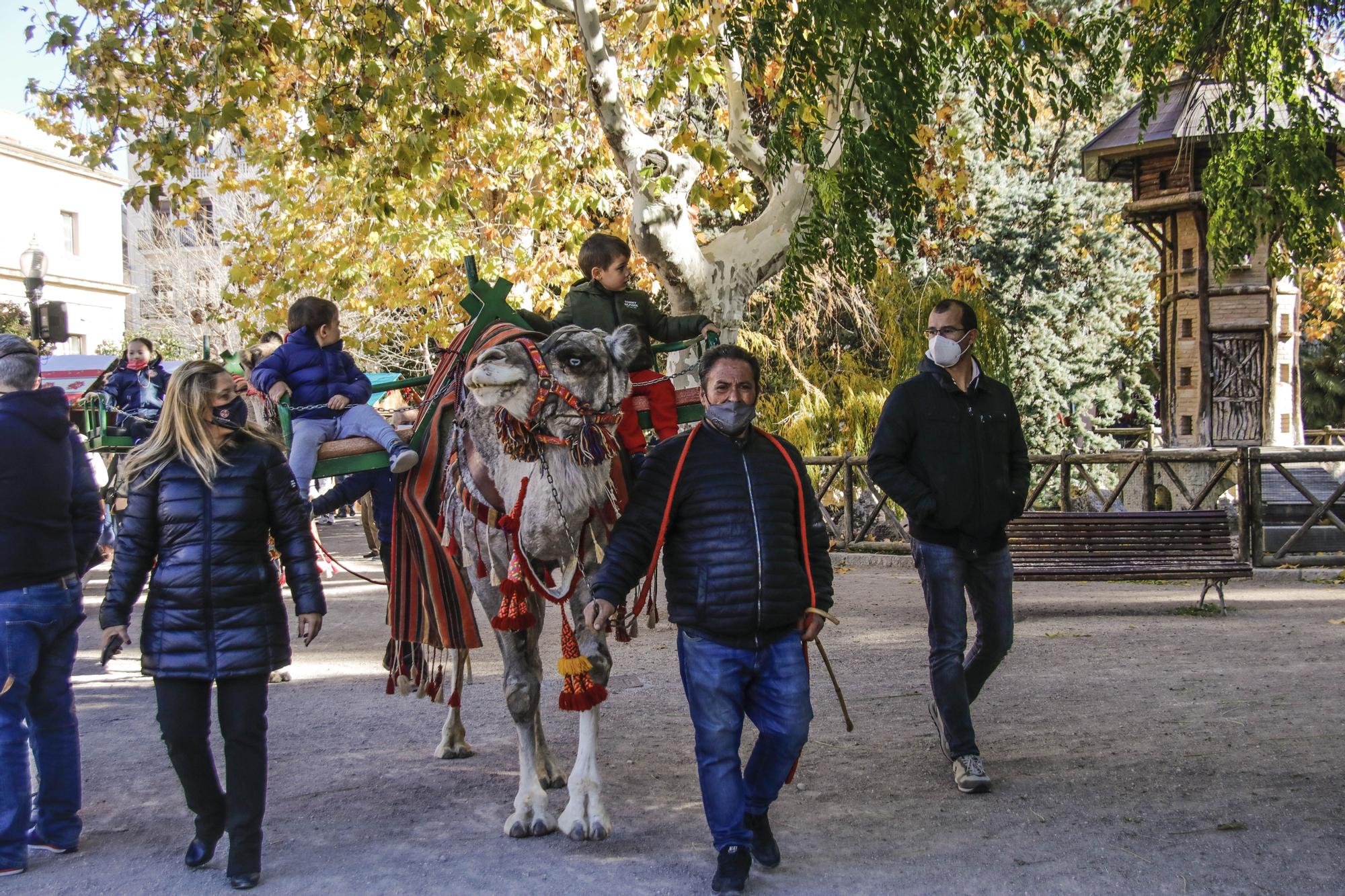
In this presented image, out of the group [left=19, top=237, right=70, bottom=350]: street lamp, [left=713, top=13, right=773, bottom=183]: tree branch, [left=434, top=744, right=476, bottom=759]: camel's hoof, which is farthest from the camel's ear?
[left=19, top=237, right=70, bottom=350]: street lamp

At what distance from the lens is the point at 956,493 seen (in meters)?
5.86

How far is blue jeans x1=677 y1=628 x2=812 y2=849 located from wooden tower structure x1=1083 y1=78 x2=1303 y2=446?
16789 mm

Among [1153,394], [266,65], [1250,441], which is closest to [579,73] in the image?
[266,65]

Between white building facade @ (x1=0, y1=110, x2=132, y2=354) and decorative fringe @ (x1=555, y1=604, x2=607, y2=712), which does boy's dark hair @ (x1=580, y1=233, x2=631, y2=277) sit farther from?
white building facade @ (x1=0, y1=110, x2=132, y2=354)

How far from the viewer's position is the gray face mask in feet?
15.8

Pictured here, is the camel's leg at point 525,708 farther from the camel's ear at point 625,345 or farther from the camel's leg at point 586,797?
the camel's ear at point 625,345

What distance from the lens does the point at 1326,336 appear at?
37312 millimetres

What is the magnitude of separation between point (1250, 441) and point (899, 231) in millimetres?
15492

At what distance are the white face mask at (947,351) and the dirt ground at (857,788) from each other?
6.63 ft

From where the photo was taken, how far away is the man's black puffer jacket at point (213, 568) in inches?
190

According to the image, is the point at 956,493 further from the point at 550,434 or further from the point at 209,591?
the point at 209,591

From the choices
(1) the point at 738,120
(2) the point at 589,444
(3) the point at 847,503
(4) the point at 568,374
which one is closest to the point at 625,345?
(4) the point at 568,374

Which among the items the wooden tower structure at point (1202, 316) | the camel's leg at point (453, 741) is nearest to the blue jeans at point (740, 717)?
the camel's leg at point (453, 741)

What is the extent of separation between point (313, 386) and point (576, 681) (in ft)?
10.2
